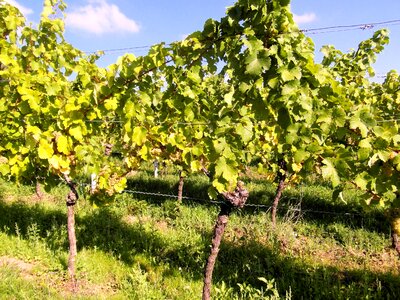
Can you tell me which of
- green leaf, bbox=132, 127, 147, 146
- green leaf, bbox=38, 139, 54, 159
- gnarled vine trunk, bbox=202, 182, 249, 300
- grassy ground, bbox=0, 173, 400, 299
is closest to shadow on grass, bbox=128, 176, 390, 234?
grassy ground, bbox=0, 173, 400, 299

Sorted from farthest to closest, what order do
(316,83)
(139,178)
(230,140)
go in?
(139,178) < (230,140) < (316,83)

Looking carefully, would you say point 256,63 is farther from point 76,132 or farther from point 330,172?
point 76,132

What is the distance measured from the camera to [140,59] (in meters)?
3.17

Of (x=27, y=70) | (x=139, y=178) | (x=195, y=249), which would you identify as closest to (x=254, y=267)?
(x=195, y=249)

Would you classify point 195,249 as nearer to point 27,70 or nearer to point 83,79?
point 83,79

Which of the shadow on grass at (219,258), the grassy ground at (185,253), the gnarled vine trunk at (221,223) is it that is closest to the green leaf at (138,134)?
the gnarled vine trunk at (221,223)

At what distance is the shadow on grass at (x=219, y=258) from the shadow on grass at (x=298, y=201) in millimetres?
1065

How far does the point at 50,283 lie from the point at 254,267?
2.83m

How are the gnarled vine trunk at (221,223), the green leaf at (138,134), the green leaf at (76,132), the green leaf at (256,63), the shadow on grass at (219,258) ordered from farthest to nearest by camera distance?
1. the shadow on grass at (219,258)
2. the gnarled vine trunk at (221,223)
3. the green leaf at (76,132)
4. the green leaf at (138,134)
5. the green leaf at (256,63)

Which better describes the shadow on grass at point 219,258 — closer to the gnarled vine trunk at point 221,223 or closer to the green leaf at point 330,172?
the gnarled vine trunk at point 221,223

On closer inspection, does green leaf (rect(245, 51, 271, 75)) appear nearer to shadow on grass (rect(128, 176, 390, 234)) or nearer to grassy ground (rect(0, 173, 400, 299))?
grassy ground (rect(0, 173, 400, 299))

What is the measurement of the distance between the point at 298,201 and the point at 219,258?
3.54 meters

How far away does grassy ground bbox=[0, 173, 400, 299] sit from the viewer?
4.58 m

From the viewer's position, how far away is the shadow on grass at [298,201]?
721 centimetres
